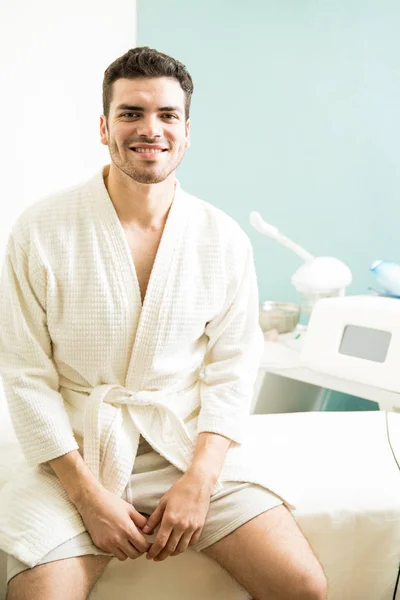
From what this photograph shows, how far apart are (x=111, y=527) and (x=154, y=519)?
0.27 feet

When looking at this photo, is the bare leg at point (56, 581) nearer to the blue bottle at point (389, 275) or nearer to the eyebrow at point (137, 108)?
the eyebrow at point (137, 108)

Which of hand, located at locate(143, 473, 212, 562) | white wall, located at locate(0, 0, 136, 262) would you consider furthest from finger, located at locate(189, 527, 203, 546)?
white wall, located at locate(0, 0, 136, 262)

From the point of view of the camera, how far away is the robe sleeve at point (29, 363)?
1150mm

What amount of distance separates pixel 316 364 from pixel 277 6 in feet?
4.16

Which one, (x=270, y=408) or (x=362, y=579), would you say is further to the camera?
(x=270, y=408)

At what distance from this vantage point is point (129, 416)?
48.0 inches

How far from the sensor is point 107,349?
3.97 ft

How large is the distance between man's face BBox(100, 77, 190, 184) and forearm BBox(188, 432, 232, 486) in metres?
0.50

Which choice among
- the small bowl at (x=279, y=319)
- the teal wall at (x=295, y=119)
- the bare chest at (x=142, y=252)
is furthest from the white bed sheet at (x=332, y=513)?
the teal wall at (x=295, y=119)

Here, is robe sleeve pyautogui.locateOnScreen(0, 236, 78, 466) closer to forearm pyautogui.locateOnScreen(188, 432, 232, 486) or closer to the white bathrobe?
the white bathrobe

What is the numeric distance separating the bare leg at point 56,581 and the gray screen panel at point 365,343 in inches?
37.1

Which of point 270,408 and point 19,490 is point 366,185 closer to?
point 270,408

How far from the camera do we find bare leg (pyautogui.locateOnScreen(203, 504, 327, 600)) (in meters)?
1.03

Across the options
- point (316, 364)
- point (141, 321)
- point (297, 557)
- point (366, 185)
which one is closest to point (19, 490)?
point (141, 321)
